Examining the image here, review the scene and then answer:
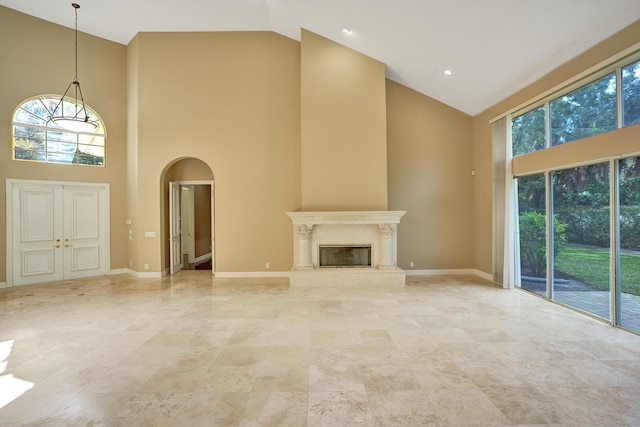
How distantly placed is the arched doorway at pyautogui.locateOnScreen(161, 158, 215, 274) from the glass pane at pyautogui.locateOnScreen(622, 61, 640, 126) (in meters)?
7.01

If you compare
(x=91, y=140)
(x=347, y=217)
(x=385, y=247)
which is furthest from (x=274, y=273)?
(x=91, y=140)

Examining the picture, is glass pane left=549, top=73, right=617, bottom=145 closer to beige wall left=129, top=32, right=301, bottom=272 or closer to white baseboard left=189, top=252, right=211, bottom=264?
beige wall left=129, top=32, right=301, bottom=272

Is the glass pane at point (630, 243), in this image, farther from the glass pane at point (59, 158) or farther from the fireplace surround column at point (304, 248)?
the glass pane at point (59, 158)

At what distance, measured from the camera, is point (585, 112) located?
415cm

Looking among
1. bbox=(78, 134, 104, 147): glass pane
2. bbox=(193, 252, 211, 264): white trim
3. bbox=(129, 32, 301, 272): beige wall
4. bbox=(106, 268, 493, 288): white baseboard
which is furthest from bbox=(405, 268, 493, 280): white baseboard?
bbox=(78, 134, 104, 147): glass pane

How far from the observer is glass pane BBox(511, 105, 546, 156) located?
502 cm

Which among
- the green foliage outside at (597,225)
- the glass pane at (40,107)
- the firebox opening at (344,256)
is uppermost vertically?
the glass pane at (40,107)

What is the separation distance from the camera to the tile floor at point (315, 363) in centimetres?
222

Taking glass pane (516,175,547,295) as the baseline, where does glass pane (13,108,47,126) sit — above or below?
above

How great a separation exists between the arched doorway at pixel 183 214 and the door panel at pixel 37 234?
2171 millimetres

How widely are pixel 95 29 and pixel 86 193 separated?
3.65 metres

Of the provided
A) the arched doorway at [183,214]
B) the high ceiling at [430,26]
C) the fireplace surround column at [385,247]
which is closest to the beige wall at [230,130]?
the arched doorway at [183,214]

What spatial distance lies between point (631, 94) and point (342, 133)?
4.20 meters

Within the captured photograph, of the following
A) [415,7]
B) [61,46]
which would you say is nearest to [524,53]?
[415,7]
